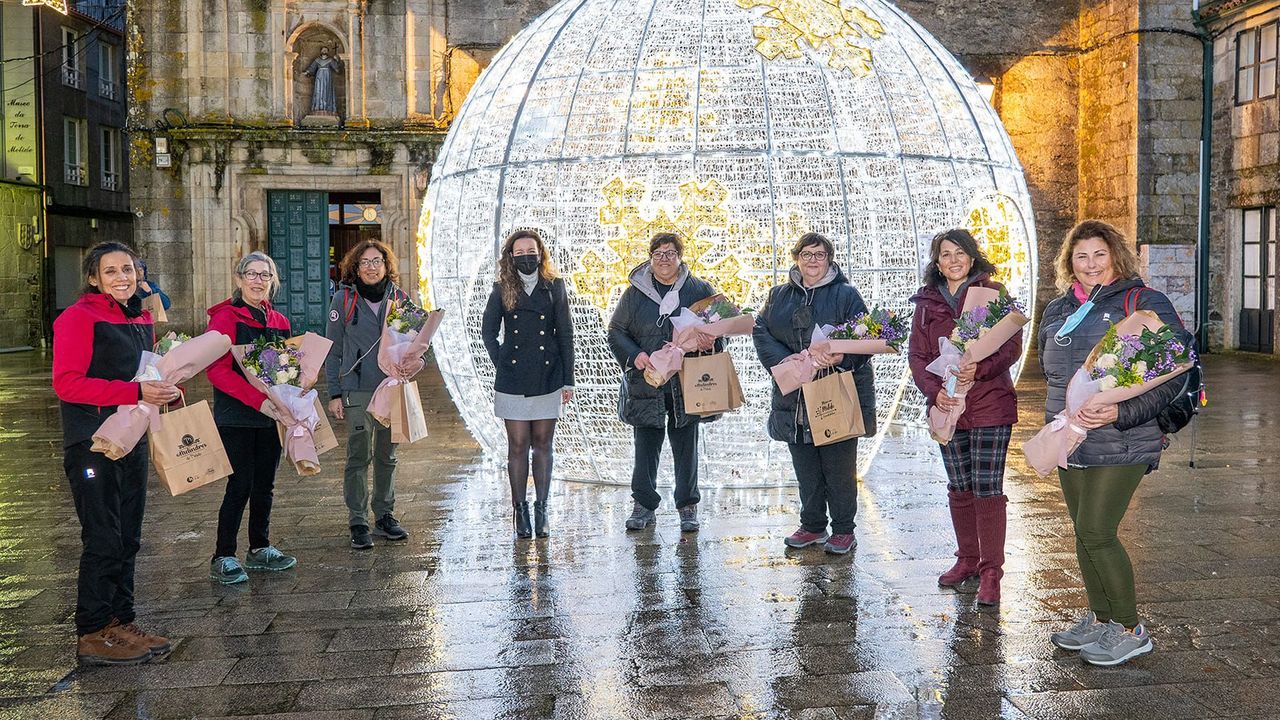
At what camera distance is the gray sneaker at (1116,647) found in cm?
454

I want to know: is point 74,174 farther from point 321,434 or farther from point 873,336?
point 873,336

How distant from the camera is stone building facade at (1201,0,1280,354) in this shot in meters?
20.3

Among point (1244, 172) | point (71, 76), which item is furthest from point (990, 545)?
point (71, 76)

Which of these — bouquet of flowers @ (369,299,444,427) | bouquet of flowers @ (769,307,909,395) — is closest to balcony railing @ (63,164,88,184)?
bouquet of flowers @ (369,299,444,427)

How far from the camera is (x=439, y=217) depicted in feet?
26.8

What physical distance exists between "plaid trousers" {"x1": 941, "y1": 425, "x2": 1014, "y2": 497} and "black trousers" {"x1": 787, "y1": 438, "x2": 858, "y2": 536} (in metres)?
0.80

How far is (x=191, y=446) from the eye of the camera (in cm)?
529

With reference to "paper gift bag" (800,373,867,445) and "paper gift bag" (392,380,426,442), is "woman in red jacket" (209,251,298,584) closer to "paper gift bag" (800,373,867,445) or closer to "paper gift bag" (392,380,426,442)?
"paper gift bag" (392,380,426,442)

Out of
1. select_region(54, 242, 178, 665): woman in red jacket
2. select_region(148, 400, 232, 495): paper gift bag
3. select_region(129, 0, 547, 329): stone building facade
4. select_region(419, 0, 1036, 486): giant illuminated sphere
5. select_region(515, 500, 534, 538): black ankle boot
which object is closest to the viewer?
select_region(54, 242, 178, 665): woman in red jacket

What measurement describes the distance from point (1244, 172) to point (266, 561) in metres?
19.7

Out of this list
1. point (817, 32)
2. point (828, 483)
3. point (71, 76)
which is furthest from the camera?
point (71, 76)

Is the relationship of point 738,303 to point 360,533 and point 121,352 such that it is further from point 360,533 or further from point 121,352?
point 121,352

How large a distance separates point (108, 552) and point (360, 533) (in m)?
1.92

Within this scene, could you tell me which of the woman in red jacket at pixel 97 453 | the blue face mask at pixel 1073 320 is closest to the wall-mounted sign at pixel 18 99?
the woman in red jacket at pixel 97 453
